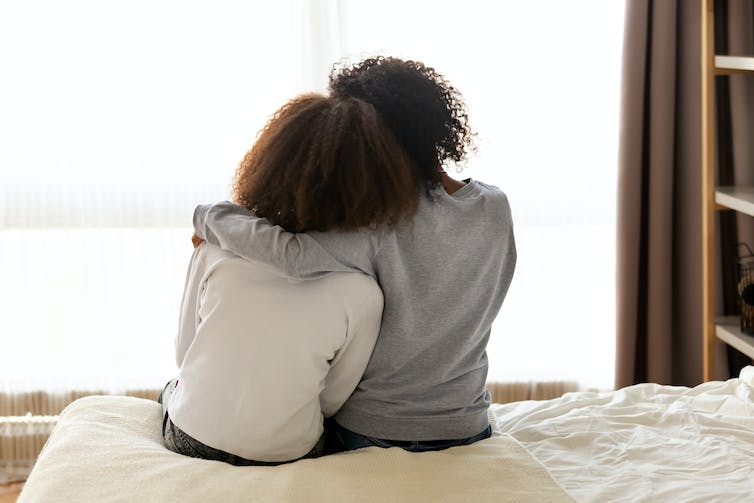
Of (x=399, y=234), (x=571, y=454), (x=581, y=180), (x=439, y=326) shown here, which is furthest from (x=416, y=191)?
(x=581, y=180)

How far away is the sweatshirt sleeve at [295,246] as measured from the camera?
1.53 m

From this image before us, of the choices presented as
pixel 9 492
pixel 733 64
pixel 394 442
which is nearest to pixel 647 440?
pixel 394 442

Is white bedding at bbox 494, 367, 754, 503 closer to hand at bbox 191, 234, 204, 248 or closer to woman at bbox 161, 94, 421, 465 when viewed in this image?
woman at bbox 161, 94, 421, 465

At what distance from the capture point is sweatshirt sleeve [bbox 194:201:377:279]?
5.01 feet

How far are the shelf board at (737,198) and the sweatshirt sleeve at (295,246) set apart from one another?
1.26 metres

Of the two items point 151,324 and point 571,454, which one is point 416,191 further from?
point 151,324

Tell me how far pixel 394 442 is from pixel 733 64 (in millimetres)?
1429

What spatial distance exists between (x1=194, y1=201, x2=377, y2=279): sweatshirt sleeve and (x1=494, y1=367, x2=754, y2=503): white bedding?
0.43m

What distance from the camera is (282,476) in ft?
4.82

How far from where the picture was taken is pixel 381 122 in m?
1.58

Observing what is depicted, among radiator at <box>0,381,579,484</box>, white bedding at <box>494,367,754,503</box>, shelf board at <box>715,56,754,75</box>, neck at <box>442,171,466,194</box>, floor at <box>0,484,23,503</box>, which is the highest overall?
shelf board at <box>715,56,754,75</box>

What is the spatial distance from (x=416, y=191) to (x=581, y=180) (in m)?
1.47

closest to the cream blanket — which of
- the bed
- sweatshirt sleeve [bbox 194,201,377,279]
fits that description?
the bed

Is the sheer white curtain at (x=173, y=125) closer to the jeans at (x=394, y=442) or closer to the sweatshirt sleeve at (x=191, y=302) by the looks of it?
the sweatshirt sleeve at (x=191, y=302)
